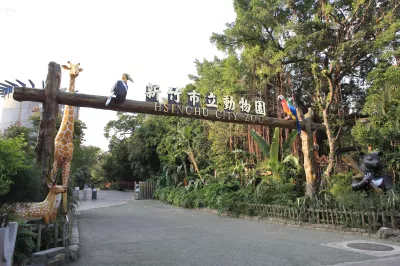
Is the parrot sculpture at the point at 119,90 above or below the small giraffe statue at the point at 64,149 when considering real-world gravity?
above

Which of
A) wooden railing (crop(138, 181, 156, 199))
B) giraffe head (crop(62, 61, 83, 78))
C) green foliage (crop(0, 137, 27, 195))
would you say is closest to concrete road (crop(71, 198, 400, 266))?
green foliage (crop(0, 137, 27, 195))

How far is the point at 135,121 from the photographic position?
30203mm

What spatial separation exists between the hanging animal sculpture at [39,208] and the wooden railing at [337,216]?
6.56 m

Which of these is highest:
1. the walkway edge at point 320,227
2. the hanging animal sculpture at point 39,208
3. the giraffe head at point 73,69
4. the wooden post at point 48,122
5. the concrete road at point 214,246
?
the giraffe head at point 73,69

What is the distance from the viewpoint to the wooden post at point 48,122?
21.6ft

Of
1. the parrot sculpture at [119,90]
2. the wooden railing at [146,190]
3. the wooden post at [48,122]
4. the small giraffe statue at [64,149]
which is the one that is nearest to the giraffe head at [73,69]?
the wooden post at [48,122]

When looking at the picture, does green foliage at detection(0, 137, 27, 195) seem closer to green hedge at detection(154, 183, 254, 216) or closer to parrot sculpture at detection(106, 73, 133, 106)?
parrot sculpture at detection(106, 73, 133, 106)

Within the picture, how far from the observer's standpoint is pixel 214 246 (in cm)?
613

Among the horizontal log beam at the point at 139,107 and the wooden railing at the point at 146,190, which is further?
the wooden railing at the point at 146,190

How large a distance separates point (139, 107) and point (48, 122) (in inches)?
83.4

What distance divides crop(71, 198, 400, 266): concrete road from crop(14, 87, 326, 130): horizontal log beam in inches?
123

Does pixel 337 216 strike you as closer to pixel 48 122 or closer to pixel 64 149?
pixel 64 149

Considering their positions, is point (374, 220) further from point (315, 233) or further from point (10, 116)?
point (10, 116)

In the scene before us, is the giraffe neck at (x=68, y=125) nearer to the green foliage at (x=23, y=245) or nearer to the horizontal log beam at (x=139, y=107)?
the horizontal log beam at (x=139, y=107)
